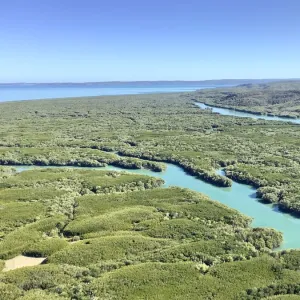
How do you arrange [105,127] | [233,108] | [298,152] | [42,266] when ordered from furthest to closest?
[233,108] → [105,127] → [298,152] → [42,266]

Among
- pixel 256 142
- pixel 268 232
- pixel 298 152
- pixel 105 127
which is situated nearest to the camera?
pixel 268 232

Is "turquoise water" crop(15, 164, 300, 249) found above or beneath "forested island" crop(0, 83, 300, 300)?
beneath

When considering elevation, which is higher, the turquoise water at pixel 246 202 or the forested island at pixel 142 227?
the forested island at pixel 142 227

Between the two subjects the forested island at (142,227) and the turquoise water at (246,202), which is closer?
the forested island at (142,227)

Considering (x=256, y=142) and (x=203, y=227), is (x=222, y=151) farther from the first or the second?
(x=203, y=227)

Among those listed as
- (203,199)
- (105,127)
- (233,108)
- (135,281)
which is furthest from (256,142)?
(233,108)
